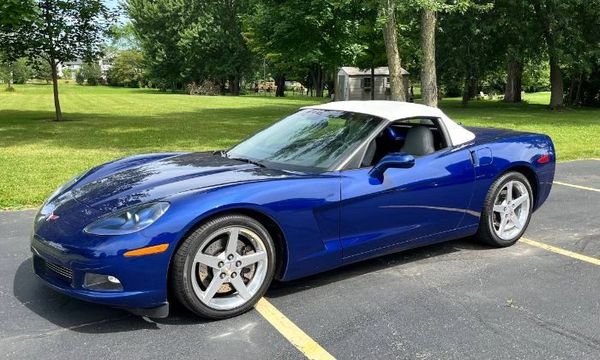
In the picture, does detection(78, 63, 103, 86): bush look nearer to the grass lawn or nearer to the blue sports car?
the grass lawn

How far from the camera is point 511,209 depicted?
5.16 m

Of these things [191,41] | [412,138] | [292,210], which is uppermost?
[191,41]

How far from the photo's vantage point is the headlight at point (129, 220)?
3.27 meters

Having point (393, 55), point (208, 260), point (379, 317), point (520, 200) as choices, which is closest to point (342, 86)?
point (393, 55)

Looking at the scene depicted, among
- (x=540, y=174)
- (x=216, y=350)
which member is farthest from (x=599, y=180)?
(x=216, y=350)

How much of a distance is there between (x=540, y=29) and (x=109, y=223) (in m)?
26.0

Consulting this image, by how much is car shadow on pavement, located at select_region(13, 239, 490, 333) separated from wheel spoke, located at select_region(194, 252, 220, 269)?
0.35 metres

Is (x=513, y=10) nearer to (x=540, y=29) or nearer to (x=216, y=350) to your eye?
(x=540, y=29)

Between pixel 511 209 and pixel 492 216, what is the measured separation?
0.29 metres

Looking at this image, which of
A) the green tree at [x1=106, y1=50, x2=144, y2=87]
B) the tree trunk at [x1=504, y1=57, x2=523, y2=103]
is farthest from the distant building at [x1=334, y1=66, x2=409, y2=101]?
the green tree at [x1=106, y1=50, x2=144, y2=87]

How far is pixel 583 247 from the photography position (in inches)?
202

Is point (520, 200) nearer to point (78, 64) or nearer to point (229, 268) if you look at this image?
point (229, 268)

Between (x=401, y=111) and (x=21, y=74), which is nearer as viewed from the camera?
(x=401, y=111)

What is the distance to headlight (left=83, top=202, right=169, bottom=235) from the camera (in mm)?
3268
